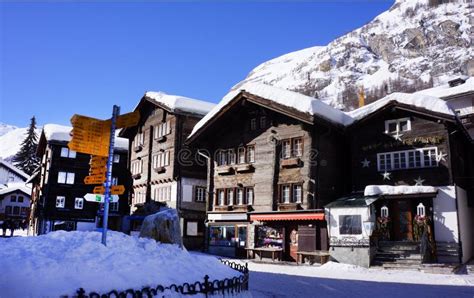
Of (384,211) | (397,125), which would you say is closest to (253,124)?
(397,125)

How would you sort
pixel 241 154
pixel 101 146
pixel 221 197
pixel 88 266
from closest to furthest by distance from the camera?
pixel 88 266 → pixel 101 146 → pixel 241 154 → pixel 221 197

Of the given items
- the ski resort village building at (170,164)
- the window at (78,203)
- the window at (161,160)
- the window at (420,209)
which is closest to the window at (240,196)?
the ski resort village building at (170,164)

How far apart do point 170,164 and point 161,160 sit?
203 centimetres

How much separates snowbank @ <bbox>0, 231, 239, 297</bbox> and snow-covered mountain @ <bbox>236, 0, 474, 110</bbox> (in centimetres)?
9090

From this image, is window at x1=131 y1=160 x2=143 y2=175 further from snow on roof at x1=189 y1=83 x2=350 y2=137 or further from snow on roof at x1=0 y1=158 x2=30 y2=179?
snow on roof at x1=0 y1=158 x2=30 y2=179

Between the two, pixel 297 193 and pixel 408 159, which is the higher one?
pixel 408 159

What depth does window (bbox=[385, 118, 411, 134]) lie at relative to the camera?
24.1 m

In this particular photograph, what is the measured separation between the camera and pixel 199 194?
33.8 m

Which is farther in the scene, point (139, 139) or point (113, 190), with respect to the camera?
point (139, 139)

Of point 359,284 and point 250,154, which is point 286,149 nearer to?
point 250,154

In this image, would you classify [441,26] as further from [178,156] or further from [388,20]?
[178,156]

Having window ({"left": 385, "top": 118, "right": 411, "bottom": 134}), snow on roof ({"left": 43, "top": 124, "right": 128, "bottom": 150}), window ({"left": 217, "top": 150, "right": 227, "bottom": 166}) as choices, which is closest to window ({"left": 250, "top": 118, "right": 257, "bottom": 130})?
window ({"left": 217, "top": 150, "right": 227, "bottom": 166})

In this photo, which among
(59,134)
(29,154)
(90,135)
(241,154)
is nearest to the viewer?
(90,135)

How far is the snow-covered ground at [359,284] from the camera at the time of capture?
12.9 m
